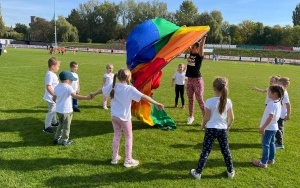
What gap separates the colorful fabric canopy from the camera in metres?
7.79

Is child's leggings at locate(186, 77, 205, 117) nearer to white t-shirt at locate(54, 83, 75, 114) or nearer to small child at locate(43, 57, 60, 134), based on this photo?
white t-shirt at locate(54, 83, 75, 114)

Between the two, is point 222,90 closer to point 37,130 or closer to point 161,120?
point 161,120

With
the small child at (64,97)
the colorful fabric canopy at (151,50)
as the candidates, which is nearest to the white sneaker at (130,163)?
the small child at (64,97)

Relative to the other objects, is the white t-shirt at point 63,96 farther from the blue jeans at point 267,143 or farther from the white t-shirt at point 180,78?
the white t-shirt at point 180,78

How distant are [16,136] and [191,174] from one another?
441 cm

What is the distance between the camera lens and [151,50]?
8000 millimetres

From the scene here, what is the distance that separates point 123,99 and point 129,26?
107855 millimetres

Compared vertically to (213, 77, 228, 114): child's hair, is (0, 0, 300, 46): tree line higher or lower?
higher

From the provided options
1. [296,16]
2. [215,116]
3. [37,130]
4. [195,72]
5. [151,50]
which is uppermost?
[296,16]

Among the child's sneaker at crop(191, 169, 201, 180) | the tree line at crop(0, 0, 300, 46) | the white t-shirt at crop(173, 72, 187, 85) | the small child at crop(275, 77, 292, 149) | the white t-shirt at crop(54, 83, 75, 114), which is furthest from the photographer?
the tree line at crop(0, 0, 300, 46)

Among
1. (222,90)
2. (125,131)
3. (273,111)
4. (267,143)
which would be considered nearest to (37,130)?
(125,131)

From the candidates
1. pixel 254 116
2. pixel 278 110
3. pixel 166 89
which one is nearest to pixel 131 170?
pixel 278 110

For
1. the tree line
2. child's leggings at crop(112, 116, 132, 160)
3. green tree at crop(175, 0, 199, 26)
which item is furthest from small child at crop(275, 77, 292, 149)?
green tree at crop(175, 0, 199, 26)

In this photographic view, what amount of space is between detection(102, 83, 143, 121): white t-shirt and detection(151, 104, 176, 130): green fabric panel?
9.48ft
